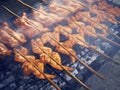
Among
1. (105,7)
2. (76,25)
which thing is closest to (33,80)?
(76,25)

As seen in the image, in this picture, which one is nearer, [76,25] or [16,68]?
[16,68]

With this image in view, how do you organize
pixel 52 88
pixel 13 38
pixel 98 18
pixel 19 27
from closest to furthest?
1. pixel 52 88
2. pixel 13 38
3. pixel 19 27
4. pixel 98 18

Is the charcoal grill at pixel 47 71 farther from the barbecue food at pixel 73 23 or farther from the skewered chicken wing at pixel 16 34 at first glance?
the barbecue food at pixel 73 23

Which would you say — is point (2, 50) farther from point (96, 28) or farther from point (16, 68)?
point (96, 28)

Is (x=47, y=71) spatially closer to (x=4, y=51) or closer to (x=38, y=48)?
(x=38, y=48)

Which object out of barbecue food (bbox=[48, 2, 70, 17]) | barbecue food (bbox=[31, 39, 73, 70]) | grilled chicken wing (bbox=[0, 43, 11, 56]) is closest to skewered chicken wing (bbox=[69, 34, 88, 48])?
barbecue food (bbox=[31, 39, 73, 70])
